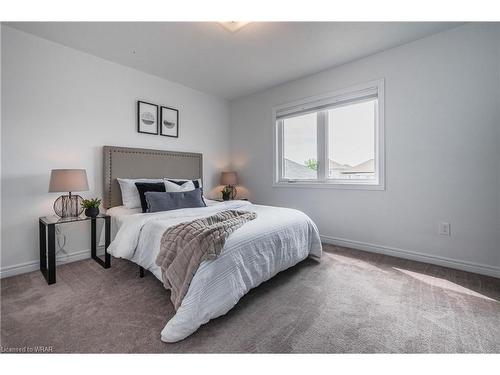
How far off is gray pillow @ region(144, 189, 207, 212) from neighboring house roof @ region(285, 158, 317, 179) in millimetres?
1654

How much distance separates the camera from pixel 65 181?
2289 millimetres

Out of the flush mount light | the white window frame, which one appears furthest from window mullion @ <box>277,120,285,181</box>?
the flush mount light

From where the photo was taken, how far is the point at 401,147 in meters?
2.71

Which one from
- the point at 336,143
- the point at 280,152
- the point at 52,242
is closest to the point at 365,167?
the point at 336,143

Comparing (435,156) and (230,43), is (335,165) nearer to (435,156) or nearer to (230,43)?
(435,156)

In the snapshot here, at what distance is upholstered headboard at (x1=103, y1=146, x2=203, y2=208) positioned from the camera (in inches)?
115

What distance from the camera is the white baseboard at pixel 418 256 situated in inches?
89.4

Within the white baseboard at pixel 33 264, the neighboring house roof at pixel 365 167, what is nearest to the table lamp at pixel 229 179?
the neighboring house roof at pixel 365 167

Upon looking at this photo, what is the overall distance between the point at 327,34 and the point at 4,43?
319cm

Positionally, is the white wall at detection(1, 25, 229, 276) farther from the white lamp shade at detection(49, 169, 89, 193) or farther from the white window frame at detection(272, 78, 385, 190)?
the white window frame at detection(272, 78, 385, 190)

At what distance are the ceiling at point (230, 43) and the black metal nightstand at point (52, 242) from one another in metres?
1.89

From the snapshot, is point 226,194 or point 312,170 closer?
point 312,170

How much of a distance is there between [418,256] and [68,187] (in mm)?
3776
